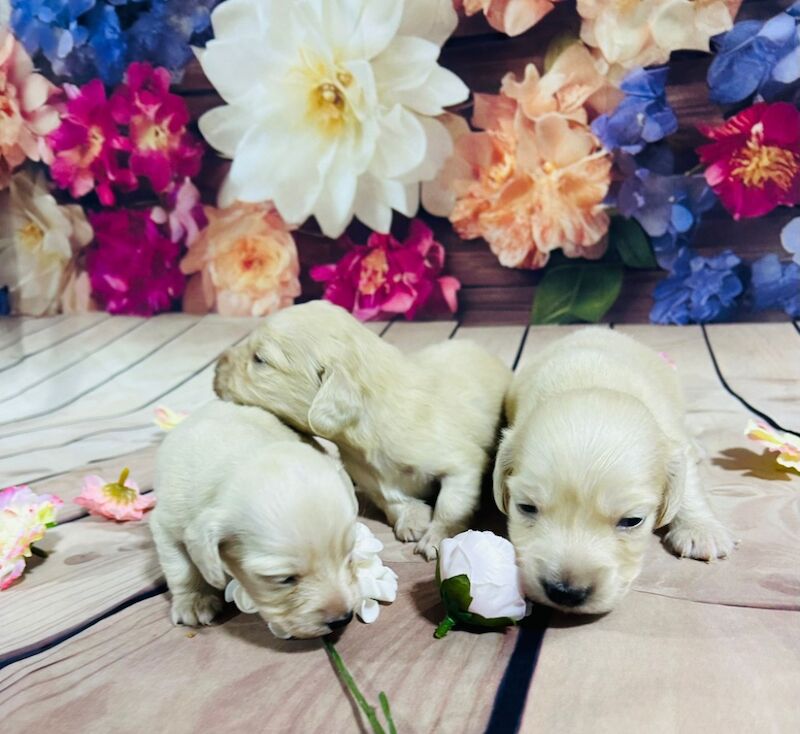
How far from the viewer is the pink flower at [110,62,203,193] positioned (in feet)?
11.1

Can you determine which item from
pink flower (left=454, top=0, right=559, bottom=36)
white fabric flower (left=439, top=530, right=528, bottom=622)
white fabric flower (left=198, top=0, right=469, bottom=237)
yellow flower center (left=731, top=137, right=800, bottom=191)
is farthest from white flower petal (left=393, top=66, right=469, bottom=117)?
white fabric flower (left=439, top=530, right=528, bottom=622)

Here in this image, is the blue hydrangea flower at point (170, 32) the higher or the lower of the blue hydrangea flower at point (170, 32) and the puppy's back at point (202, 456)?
the higher

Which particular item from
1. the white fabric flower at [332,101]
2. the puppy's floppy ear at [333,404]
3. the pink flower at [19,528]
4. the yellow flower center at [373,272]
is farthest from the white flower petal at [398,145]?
the pink flower at [19,528]

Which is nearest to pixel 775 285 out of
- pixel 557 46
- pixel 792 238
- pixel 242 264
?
pixel 792 238

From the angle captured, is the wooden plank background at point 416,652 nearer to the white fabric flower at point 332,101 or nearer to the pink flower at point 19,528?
the pink flower at point 19,528

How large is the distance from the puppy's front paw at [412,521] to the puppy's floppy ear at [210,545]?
59cm

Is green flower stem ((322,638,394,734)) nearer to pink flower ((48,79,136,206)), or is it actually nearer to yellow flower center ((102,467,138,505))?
yellow flower center ((102,467,138,505))

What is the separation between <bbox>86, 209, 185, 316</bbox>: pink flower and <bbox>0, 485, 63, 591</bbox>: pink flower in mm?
1699

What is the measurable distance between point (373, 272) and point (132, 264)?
1.10 meters

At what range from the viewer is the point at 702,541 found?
1.81 meters

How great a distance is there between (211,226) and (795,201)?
2.46 metres

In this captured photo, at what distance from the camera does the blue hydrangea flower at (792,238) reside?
3158 millimetres

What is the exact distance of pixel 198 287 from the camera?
367 centimetres

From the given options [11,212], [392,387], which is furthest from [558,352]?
[11,212]
